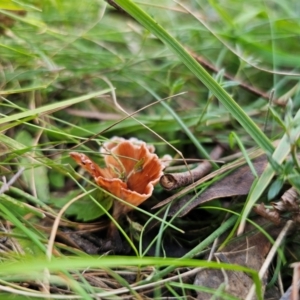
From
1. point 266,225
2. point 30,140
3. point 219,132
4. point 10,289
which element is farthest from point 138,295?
point 219,132

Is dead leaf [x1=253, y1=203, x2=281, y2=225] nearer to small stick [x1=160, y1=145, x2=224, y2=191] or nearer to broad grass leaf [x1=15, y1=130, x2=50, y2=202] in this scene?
small stick [x1=160, y1=145, x2=224, y2=191]

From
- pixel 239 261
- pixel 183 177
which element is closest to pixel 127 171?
pixel 183 177

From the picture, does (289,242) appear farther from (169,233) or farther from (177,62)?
(177,62)

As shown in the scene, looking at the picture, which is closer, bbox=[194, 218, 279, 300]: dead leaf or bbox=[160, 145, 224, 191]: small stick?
bbox=[194, 218, 279, 300]: dead leaf

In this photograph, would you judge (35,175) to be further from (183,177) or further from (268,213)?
(268,213)

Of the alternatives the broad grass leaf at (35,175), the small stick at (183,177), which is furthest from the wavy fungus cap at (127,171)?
the broad grass leaf at (35,175)

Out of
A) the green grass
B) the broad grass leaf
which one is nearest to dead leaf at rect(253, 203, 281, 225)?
the green grass
